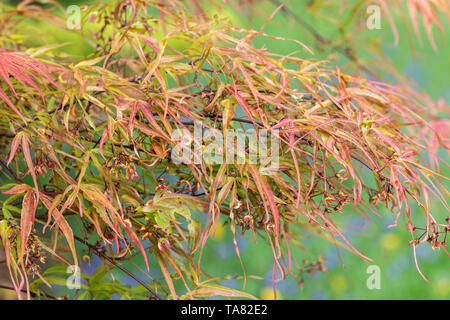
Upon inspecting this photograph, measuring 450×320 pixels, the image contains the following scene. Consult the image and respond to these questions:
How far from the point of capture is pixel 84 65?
618mm

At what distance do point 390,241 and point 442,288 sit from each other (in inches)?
6.6

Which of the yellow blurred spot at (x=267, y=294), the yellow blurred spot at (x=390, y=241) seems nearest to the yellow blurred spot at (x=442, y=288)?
the yellow blurred spot at (x=390, y=241)

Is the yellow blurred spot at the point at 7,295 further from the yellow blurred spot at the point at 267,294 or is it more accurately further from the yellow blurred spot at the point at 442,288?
the yellow blurred spot at the point at 442,288

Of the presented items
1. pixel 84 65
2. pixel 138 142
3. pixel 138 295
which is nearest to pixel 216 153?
pixel 138 142

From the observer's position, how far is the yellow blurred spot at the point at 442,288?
118 centimetres

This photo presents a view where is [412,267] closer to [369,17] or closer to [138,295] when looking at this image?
[369,17]

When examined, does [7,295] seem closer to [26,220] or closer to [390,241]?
[26,220]

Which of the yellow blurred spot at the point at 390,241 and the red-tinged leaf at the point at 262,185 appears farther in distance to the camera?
the yellow blurred spot at the point at 390,241

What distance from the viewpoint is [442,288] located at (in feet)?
3.89

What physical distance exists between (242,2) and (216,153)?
2.19ft

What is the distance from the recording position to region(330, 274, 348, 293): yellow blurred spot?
115 centimetres

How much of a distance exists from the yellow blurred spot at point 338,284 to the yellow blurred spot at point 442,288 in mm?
238

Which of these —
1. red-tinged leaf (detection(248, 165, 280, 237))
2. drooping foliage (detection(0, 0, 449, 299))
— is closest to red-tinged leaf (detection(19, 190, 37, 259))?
drooping foliage (detection(0, 0, 449, 299))

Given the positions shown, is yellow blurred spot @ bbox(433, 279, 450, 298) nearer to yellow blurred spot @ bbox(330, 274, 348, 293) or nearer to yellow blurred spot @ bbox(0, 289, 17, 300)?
yellow blurred spot @ bbox(330, 274, 348, 293)
